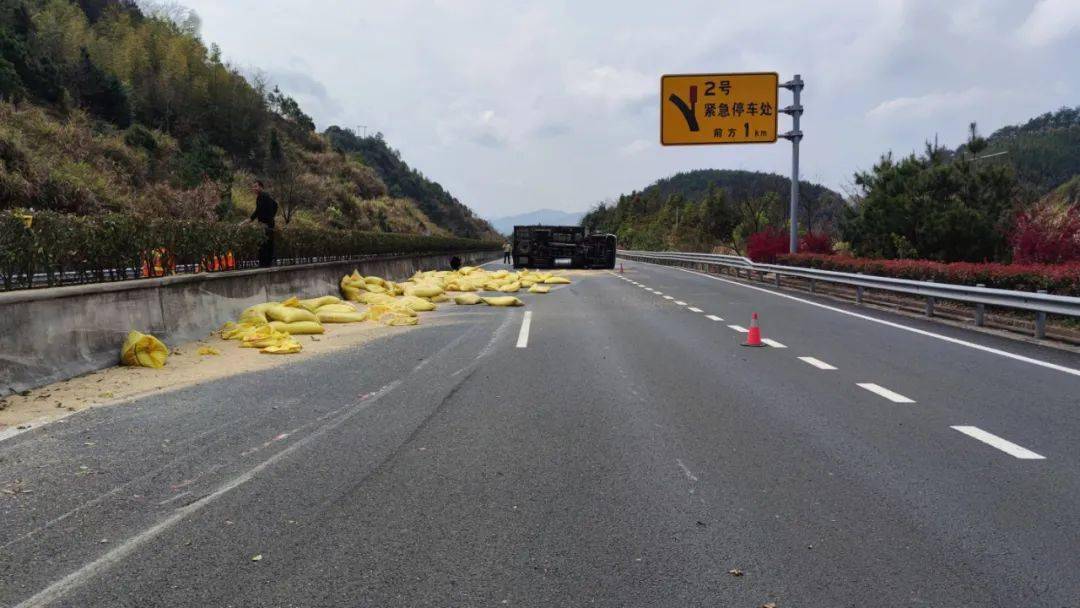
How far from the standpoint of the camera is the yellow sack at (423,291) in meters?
19.5

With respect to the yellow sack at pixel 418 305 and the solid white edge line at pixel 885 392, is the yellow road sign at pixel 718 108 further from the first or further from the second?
the solid white edge line at pixel 885 392

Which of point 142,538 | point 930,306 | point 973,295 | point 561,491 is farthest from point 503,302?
point 142,538

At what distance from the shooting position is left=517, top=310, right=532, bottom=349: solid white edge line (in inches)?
443

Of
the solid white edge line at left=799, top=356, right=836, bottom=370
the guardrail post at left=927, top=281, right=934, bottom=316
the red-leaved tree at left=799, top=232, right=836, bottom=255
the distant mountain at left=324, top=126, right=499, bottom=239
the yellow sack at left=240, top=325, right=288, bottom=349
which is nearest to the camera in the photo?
the solid white edge line at left=799, top=356, right=836, bottom=370

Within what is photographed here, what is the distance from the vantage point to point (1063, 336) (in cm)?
1148

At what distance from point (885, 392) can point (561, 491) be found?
432cm

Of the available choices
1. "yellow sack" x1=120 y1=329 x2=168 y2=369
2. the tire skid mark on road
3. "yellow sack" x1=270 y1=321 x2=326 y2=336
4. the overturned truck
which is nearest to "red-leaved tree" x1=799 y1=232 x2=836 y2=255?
the overturned truck

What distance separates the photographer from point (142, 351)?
909 centimetres

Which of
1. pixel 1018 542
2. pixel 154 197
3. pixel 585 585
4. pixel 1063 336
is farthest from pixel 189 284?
pixel 154 197

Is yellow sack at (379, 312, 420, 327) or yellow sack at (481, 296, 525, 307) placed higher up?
yellow sack at (379, 312, 420, 327)

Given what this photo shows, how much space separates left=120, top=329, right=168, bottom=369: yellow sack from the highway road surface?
4.19ft

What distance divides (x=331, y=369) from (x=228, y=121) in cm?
7408

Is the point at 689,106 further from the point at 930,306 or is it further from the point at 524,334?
the point at 524,334

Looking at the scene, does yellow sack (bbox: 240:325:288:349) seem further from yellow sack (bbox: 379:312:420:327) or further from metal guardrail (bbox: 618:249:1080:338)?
metal guardrail (bbox: 618:249:1080:338)
